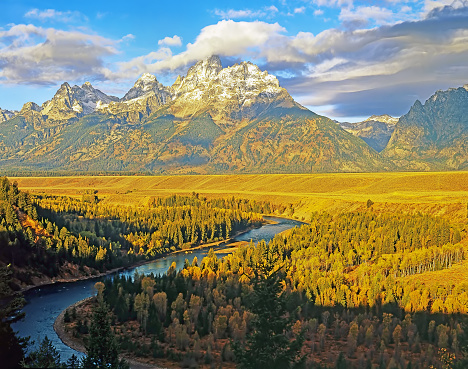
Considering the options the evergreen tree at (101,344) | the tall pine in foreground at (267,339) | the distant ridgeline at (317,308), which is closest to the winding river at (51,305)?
the distant ridgeline at (317,308)

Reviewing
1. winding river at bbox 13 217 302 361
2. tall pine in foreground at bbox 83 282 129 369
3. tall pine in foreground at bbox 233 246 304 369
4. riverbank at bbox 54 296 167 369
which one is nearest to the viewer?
tall pine in foreground at bbox 233 246 304 369

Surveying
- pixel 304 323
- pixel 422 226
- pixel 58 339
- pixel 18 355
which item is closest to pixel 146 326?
pixel 58 339

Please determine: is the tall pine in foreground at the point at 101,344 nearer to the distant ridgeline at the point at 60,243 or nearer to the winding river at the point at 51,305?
the winding river at the point at 51,305

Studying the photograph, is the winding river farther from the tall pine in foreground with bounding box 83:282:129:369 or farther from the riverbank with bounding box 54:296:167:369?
the tall pine in foreground with bounding box 83:282:129:369

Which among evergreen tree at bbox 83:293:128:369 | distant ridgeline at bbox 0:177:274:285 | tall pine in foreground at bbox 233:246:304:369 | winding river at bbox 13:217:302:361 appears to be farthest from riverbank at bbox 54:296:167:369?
distant ridgeline at bbox 0:177:274:285

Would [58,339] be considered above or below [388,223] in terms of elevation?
below

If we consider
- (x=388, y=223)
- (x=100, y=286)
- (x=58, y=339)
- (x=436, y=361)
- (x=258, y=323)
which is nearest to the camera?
(x=258, y=323)

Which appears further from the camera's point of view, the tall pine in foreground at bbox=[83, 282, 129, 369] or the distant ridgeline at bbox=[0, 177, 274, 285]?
the distant ridgeline at bbox=[0, 177, 274, 285]

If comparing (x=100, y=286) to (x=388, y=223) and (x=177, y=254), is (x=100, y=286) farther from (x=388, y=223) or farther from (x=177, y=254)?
(x=388, y=223)
